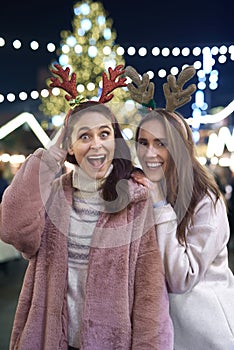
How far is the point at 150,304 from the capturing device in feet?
3.20

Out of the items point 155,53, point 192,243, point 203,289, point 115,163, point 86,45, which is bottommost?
point 203,289

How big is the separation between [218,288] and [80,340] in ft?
1.28

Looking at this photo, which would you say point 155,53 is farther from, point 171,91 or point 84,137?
point 84,137

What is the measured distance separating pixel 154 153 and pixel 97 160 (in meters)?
0.18

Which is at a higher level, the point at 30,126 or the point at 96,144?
the point at 30,126

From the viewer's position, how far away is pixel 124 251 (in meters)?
0.99

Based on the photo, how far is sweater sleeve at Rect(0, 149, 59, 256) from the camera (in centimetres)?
101

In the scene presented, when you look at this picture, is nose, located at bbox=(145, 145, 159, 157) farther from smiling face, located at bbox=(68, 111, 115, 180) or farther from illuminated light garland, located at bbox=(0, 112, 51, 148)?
illuminated light garland, located at bbox=(0, 112, 51, 148)

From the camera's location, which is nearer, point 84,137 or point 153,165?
point 84,137

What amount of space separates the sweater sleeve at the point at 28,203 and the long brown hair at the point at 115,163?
0.09m

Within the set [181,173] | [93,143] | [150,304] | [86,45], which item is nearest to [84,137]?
[93,143]

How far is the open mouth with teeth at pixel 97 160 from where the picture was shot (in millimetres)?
1035

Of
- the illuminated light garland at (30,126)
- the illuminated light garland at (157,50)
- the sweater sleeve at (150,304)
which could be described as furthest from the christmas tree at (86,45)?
the sweater sleeve at (150,304)

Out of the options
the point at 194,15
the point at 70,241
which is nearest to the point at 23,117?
the point at 70,241
